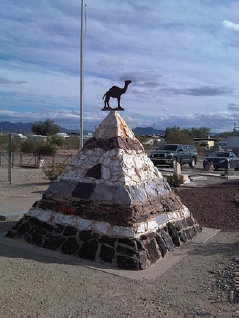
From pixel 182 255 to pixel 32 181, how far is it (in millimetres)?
12345

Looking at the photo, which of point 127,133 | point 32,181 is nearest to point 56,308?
point 127,133

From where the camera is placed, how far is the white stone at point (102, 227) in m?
6.21

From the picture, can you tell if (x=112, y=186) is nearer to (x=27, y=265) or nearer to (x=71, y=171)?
(x=71, y=171)

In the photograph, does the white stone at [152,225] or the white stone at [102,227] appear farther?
the white stone at [152,225]

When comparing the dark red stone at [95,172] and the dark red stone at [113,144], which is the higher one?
the dark red stone at [113,144]

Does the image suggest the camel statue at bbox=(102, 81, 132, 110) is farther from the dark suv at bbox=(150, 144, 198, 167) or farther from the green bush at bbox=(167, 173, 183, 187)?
the dark suv at bbox=(150, 144, 198, 167)

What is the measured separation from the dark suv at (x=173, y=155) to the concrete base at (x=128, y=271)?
19.6 meters

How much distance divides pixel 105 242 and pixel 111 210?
0.56 meters

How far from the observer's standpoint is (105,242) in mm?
6102

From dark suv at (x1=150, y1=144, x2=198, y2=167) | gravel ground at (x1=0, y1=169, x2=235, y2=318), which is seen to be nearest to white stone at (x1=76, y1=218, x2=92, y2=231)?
gravel ground at (x1=0, y1=169, x2=235, y2=318)

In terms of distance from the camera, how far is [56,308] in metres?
4.41

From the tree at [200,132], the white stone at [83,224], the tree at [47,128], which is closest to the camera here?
the white stone at [83,224]

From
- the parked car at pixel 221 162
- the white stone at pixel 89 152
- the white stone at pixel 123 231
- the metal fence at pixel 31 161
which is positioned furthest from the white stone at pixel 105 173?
the parked car at pixel 221 162

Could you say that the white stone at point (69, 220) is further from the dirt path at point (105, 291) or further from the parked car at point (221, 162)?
the parked car at point (221, 162)
